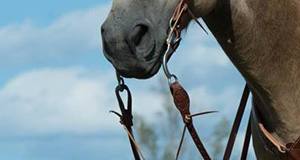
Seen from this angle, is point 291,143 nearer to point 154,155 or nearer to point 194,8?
point 194,8

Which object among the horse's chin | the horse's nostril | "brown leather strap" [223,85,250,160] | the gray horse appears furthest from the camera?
"brown leather strap" [223,85,250,160]

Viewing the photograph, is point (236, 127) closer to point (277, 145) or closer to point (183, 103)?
point (277, 145)

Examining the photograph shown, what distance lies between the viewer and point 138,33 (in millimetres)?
6742

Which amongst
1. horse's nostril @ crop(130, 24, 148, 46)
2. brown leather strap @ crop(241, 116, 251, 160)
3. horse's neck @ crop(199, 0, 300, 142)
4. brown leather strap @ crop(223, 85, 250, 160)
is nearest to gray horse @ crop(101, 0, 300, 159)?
horse's neck @ crop(199, 0, 300, 142)

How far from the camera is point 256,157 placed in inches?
327

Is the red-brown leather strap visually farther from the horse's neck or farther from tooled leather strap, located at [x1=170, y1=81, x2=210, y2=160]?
tooled leather strap, located at [x1=170, y1=81, x2=210, y2=160]

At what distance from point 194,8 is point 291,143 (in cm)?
119

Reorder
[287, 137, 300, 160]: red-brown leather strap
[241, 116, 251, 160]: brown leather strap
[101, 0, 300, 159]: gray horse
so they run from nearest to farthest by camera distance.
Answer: [101, 0, 300, 159]: gray horse → [287, 137, 300, 160]: red-brown leather strap → [241, 116, 251, 160]: brown leather strap

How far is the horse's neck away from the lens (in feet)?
24.6

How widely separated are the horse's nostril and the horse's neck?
775mm

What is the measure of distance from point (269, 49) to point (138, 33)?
121 cm

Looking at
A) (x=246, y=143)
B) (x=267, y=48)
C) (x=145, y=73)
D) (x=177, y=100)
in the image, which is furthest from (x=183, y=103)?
(x=246, y=143)

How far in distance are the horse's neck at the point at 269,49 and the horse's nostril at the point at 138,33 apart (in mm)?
775

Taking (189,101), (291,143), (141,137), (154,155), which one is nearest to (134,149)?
(189,101)
